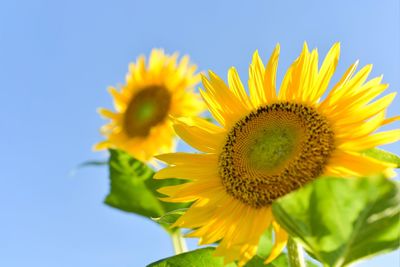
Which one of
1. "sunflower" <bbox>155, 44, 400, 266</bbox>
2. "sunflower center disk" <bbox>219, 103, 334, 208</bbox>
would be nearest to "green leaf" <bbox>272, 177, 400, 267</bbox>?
"sunflower" <bbox>155, 44, 400, 266</bbox>

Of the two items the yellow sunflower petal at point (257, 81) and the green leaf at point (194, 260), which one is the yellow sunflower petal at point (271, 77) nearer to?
the yellow sunflower petal at point (257, 81)

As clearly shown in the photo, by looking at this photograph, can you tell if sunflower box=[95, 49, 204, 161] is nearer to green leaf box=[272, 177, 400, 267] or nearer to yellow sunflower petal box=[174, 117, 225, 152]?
yellow sunflower petal box=[174, 117, 225, 152]

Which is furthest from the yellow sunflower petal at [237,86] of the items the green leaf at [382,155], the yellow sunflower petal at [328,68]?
the green leaf at [382,155]

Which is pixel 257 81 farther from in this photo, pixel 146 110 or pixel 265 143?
pixel 146 110

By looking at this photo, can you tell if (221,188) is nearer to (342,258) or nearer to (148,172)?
(342,258)

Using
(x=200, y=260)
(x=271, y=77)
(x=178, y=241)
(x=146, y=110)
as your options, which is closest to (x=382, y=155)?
(x=271, y=77)
